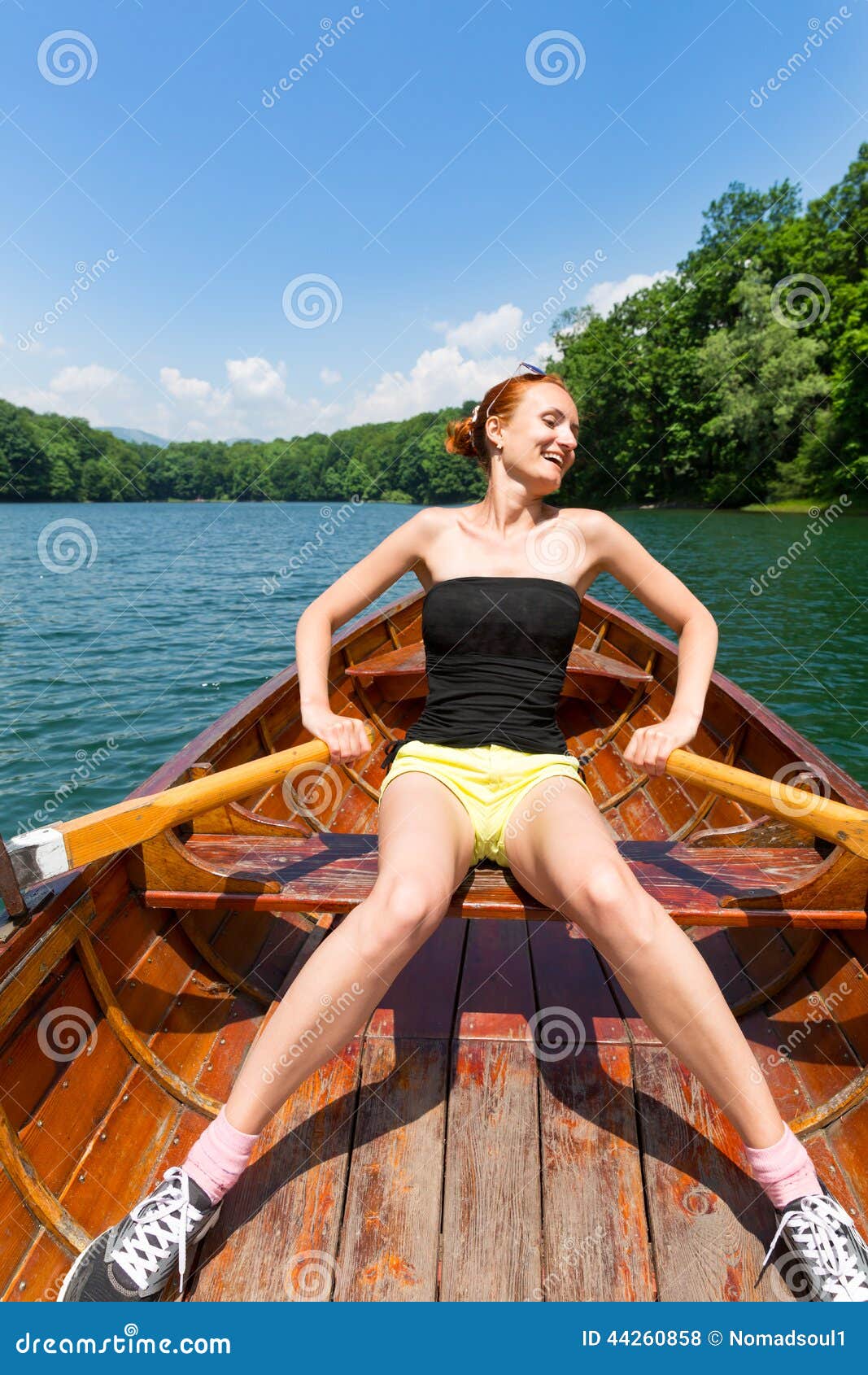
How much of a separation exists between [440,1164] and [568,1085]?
16.6 inches

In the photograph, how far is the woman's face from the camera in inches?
88.1

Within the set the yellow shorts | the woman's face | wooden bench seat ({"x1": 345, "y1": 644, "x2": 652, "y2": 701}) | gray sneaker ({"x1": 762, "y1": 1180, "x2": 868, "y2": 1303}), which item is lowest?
gray sneaker ({"x1": 762, "y1": 1180, "x2": 868, "y2": 1303})

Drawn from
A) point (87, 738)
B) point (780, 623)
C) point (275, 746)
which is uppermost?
point (275, 746)

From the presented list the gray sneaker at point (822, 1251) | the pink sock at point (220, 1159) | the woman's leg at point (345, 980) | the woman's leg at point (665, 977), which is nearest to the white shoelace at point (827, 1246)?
the gray sneaker at point (822, 1251)

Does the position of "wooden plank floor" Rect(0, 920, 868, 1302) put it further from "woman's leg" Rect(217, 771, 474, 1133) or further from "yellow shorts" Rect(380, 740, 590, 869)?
"yellow shorts" Rect(380, 740, 590, 869)

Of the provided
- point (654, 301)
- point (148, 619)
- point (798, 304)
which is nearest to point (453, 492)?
point (654, 301)

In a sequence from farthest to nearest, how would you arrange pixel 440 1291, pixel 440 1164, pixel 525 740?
pixel 525 740
pixel 440 1164
pixel 440 1291

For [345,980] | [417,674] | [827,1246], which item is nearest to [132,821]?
[345,980]

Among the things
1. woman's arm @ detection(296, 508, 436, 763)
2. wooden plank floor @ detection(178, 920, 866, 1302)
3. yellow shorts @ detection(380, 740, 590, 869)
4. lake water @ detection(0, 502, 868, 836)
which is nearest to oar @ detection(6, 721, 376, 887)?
woman's arm @ detection(296, 508, 436, 763)

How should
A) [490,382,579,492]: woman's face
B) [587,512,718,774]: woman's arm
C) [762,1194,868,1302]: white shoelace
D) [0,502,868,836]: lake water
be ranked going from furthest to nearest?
[0,502,868,836]: lake water
[490,382,579,492]: woman's face
[587,512,718,774]: woman's arm
[762,1194,868,1302]: white shoelace

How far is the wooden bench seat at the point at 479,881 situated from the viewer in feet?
6.50

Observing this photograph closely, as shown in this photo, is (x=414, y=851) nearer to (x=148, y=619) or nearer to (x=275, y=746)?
(x=275, y=746)

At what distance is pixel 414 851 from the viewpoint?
1728 millimetres

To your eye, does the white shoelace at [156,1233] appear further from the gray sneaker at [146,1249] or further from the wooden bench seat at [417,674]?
the wooden bench seat at [417,674]
